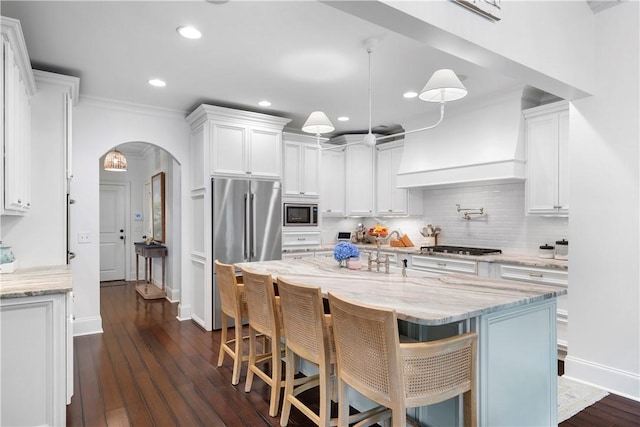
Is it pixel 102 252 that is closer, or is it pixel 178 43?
pixel 178 43

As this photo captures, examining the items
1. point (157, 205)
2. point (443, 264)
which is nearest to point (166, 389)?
point (443, 264)

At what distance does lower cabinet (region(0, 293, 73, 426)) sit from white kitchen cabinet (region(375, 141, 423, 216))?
173 inches

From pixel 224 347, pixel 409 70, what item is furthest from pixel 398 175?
pixel 224 347

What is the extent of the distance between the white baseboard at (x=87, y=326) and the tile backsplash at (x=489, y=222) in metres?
4.33

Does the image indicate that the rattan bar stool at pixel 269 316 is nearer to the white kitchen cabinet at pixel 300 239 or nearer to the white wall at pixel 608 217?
the white wall at pixel 608 217

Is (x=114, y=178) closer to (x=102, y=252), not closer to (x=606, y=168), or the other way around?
(x=102, y=252)

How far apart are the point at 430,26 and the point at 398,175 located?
3.64 meters

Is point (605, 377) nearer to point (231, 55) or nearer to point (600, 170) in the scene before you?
point (600, 170)

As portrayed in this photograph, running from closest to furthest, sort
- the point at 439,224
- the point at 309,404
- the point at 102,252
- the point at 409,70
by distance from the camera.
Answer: the point at 309,404, the point at 409,70, the point at 439,224, the point at 102,252

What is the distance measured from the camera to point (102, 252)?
7.53 m

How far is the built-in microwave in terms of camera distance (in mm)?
5320

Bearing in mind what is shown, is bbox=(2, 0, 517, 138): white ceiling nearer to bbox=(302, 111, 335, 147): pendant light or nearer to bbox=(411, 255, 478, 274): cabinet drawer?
bbox=(302, 111, 335, 147): pendant light

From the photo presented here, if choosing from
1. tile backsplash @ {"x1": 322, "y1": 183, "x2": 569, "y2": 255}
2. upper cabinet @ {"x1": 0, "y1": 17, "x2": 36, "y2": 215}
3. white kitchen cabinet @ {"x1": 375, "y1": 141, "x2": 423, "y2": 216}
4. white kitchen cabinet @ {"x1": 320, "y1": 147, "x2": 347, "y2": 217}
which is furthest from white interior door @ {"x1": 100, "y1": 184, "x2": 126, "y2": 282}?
tile backsplash @ {"x1": 322, "y1": 183, "x2": 569, "y2": 255}

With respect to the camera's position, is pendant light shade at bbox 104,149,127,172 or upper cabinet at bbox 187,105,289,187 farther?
pendant light shade at bbox 104,149,127,172
